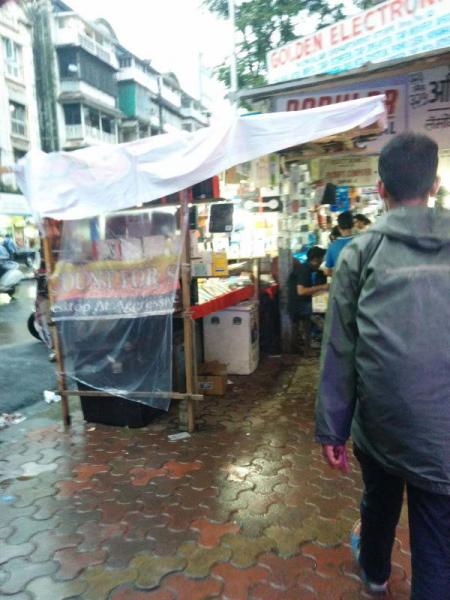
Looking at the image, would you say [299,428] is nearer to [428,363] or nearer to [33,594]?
[33,594]

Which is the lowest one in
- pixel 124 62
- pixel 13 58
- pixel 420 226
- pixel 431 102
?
pixel 420 226

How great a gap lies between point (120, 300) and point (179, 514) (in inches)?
74.9

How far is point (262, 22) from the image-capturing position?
497 inches

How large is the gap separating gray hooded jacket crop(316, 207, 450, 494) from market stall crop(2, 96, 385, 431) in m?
2.17

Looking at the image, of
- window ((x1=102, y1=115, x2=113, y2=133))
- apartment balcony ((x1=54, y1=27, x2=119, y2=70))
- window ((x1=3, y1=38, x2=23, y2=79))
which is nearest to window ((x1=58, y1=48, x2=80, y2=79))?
apartment balcony ((x1=54, y1=27, x2=119, y2=70))

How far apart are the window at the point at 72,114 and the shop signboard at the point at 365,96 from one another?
88.9ft

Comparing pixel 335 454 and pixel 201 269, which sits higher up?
pixel 201 269

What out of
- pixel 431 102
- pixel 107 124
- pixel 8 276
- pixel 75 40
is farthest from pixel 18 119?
pixel 431 102

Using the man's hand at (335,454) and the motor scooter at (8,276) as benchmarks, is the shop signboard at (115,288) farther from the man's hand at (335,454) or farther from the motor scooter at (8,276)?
the motor scooter at (8,276)

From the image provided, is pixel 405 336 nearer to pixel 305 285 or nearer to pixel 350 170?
pixel 305 285

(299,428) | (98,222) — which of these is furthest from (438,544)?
(98,222)

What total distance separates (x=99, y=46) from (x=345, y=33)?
1202 inches

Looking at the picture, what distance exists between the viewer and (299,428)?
434 centimetres

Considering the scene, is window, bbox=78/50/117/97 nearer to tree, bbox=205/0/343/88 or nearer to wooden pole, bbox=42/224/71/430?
tree, bbox=205/0/343/88
